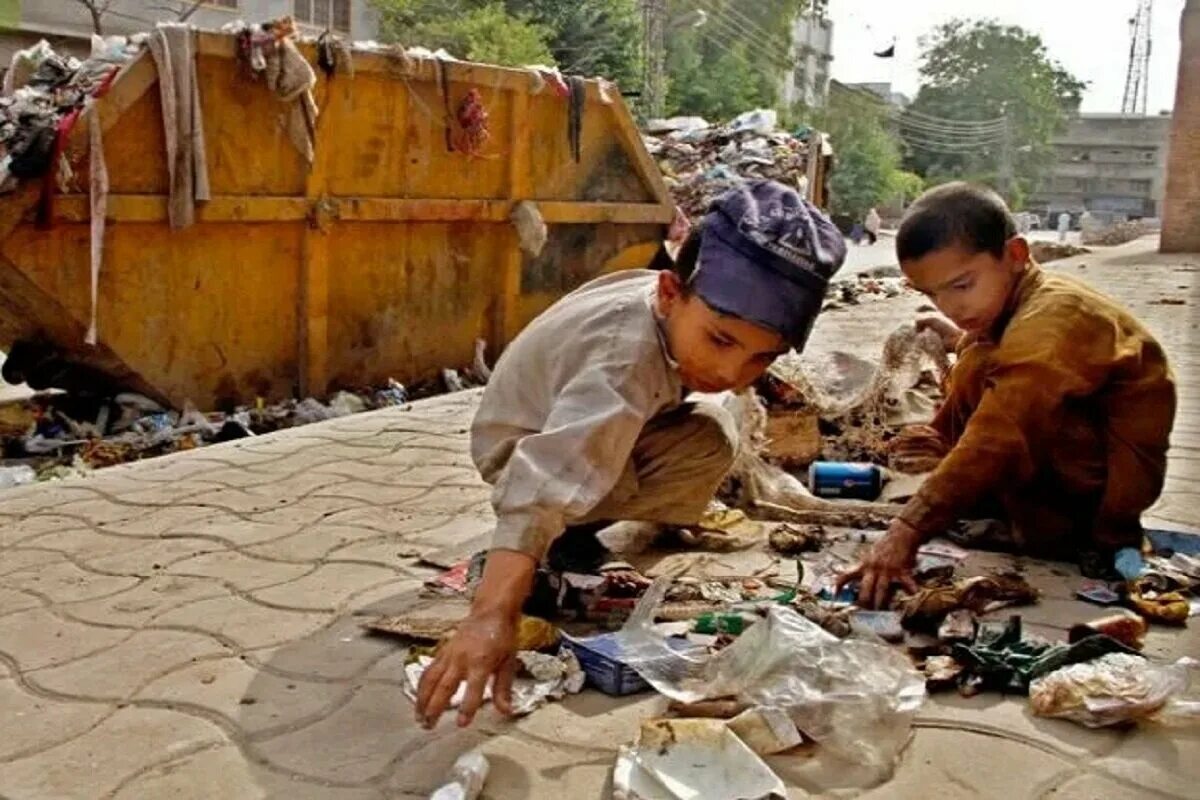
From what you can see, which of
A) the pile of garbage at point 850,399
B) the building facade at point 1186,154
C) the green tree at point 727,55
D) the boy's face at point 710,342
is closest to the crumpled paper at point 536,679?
the boy's face at point 710,342

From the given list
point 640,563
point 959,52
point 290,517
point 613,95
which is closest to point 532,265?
point 613,95

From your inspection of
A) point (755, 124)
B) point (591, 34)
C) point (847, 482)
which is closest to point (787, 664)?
point (847, 482)

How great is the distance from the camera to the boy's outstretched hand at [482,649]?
1708 mm

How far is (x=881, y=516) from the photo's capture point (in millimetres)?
3240

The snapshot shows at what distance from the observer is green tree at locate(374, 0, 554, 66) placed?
20344 millimetres

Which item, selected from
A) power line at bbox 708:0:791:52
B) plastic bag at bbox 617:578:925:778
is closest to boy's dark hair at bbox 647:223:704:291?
plastic bag at bbox 617:578:925:778

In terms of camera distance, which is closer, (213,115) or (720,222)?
(720,222)

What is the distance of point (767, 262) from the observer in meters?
2.00

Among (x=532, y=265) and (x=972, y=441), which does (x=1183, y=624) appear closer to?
(x=972, y=441)

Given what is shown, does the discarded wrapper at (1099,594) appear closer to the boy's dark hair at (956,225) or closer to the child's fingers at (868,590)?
the child's fingers at (868,590)

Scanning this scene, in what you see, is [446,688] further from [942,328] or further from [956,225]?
[942,328]

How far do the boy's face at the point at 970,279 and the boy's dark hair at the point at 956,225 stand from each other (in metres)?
0.02

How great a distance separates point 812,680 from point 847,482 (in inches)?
63.3

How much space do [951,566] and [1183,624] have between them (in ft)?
1.70
